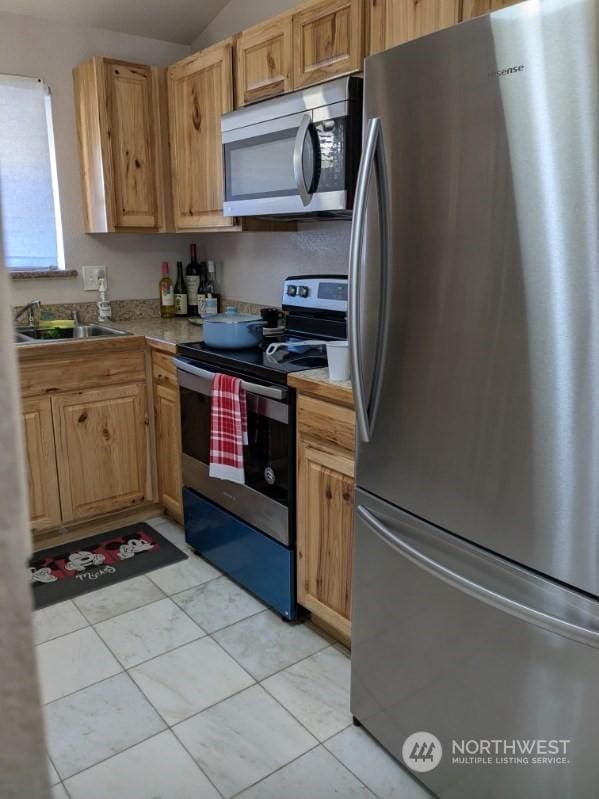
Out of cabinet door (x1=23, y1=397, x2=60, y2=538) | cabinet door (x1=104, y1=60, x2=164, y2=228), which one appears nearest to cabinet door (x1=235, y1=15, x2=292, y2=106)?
cabinet door (x1=104, y1=60, x2=164, y2=228)

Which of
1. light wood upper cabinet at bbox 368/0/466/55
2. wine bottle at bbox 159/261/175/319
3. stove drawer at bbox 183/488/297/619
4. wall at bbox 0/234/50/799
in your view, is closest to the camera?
wall at bbox 0/234/50/799

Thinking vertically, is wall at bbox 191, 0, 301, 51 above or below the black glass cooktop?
above

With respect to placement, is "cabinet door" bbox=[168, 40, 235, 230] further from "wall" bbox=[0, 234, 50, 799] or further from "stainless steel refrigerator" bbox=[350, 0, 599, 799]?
"wall" bbox=[0, 234, 50, 799]

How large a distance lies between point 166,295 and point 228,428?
142cm

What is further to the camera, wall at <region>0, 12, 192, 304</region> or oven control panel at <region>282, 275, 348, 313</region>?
wall at <region>0, 12, 192, 304</region>

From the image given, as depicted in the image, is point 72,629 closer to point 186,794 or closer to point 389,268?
point 186,794

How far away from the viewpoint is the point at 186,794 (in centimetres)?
151

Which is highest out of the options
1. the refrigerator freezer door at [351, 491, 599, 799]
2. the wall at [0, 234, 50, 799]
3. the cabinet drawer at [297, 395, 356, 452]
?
the wall at [0, 234, 50, 799]

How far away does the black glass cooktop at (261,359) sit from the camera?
2031mm

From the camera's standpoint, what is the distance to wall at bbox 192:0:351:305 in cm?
261

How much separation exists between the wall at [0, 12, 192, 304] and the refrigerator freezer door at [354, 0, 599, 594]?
216 centimetres

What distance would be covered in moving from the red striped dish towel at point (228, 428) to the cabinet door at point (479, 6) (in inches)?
49.3

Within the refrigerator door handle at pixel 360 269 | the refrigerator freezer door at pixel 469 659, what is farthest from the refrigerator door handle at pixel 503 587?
the refrigerator door handle at pixel 360 269

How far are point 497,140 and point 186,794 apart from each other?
5.29 ft
